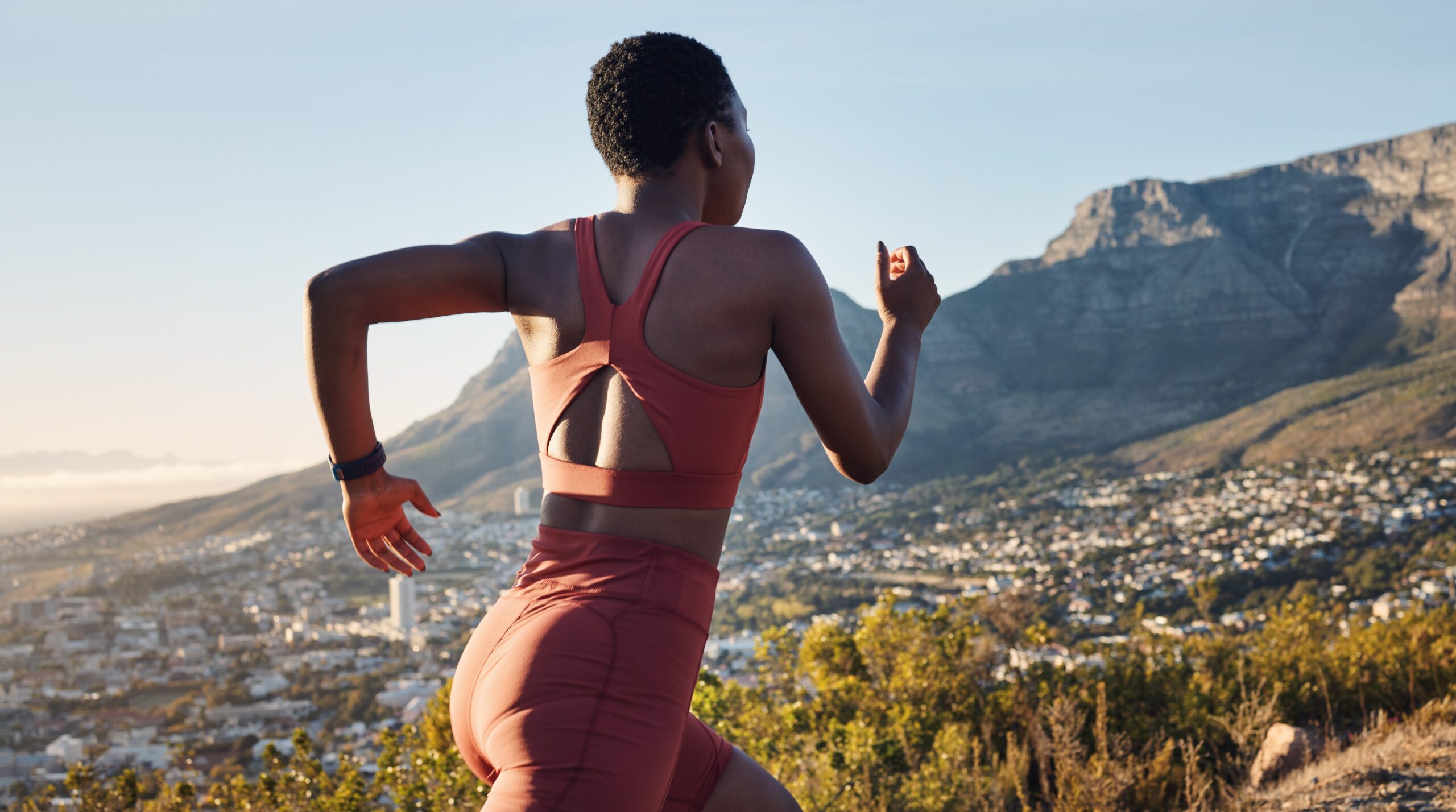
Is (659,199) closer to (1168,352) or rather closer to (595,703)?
(595,703)

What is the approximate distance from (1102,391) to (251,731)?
71.2 metres

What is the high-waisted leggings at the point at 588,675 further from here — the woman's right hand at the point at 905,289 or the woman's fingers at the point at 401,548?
the woman's right hand at the point at 905,289

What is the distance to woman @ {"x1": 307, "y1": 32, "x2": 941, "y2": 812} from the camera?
1061 mm

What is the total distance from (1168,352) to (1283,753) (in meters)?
81.5

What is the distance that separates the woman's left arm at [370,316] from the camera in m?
1.16

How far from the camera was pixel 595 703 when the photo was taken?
3.42 feet

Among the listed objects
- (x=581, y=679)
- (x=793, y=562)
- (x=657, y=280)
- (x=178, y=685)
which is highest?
(x=657, y=280)

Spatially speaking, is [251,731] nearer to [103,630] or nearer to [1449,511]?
[103,630]

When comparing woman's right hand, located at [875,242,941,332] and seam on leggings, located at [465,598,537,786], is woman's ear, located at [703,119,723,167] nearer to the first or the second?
woman's right hand, located at [875,242,941,332]

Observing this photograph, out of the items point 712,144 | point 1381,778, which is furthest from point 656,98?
point 1381,778

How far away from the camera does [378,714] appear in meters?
16.6

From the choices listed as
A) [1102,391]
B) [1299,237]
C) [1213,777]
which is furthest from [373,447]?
[1299,237]

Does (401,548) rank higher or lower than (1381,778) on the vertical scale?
higher

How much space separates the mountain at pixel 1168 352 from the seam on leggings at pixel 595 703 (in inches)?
2227
